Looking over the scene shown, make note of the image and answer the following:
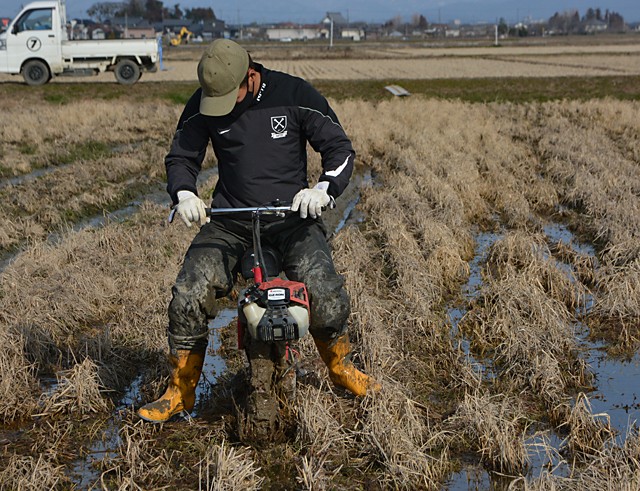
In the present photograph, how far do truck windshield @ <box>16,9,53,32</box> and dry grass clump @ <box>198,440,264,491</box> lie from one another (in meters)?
24.9

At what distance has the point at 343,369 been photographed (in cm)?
432

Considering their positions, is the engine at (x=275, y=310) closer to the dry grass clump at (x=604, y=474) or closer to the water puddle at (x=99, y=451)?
the water puddle at (x=99, y=451)

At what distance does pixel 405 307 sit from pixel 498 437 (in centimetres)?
209

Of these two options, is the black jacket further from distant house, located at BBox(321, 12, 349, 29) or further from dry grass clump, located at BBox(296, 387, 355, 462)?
distant house, located at BBox(321, 12, 349, 29)

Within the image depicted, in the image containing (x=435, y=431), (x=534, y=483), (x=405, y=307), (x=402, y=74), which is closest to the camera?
(x=534, y=483)

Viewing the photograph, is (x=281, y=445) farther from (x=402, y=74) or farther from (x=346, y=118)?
(x=402, y=74)

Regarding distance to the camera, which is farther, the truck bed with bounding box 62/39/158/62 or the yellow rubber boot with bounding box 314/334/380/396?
the truck bed with bounding box 62/39/158/62

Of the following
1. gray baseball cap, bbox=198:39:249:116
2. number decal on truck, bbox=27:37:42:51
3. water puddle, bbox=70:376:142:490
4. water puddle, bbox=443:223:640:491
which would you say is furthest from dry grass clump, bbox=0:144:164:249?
number decal on truck, bbox=27:37:42:51

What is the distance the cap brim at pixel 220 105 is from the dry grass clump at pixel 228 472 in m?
1.59

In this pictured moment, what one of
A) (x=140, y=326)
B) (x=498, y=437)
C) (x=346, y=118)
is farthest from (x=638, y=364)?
(x=346, y=118)

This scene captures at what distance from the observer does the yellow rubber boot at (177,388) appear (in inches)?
164

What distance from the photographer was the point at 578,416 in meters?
4.09

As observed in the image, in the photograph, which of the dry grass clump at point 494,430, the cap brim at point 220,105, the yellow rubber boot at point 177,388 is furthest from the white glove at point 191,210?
the dry grass clump at point 494,430

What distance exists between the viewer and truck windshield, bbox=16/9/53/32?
2597 cm
